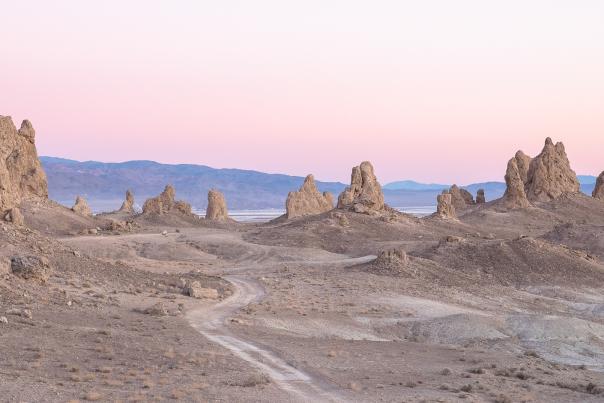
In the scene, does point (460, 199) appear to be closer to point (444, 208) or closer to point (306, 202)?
point (306, 202)

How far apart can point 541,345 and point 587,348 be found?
172 cm

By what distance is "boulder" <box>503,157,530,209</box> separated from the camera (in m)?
95.6

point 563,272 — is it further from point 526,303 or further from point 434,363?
point 434,363

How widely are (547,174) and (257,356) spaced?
8444 cm

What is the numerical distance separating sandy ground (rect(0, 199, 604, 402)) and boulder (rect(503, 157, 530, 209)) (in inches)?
1263

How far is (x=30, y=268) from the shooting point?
28.6m

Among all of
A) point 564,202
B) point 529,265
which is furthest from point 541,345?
point 564,202

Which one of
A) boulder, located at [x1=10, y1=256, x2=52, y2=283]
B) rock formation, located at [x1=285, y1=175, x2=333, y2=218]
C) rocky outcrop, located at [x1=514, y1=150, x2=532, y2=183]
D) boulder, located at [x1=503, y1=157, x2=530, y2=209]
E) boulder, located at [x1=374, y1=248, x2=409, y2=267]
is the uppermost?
rocky outcrop, located at [x1=514, y1=150, x2=532, y2=183]

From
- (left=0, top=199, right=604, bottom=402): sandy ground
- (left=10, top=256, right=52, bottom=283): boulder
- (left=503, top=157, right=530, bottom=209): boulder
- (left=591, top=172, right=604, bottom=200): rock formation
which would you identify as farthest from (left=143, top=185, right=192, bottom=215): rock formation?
(left=10, top=256, right=52, bottom=283): boulder

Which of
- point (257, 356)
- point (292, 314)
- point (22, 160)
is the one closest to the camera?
point (257, 356)

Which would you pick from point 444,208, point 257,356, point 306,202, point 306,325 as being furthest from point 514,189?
point 257,356

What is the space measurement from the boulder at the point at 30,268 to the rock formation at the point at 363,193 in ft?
156

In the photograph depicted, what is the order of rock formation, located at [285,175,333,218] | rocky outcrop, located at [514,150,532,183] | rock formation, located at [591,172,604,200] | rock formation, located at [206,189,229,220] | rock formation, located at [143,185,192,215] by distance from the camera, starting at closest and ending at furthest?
rock formation, located at [143,185,192,215] → rock formation, located at [285,175,333,218] → rock formation, located at [206,189,229,220] → rocky outcrop, located at [514,150,532,183] → rock formation, located at [591,172,604,200]

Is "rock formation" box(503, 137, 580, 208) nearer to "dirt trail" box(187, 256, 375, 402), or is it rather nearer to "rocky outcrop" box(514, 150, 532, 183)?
"rocky outcrop" box(514, 150, 532, 183)
